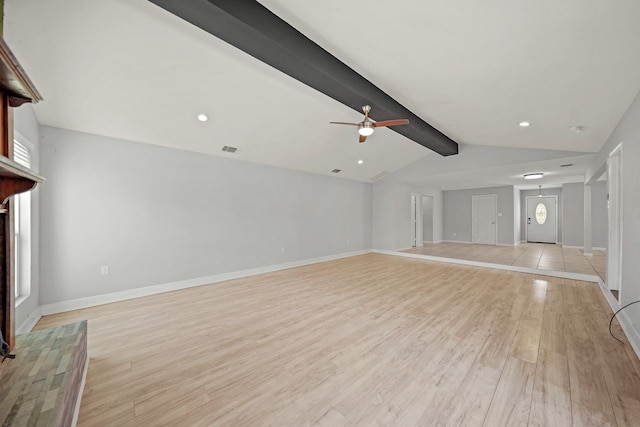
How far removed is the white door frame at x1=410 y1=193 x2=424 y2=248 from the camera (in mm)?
9086

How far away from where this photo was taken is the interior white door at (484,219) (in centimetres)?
968

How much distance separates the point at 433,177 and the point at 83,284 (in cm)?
800

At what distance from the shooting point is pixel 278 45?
2.26 meters

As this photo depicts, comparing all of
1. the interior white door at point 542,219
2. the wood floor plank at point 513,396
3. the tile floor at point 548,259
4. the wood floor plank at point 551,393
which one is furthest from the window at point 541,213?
the wood floor plank at point 513,396

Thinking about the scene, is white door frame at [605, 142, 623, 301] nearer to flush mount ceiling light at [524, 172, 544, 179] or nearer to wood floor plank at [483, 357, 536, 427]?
wood floor plank at [483, 357, 536, 427]

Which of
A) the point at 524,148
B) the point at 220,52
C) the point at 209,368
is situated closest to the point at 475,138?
the point at 524,148

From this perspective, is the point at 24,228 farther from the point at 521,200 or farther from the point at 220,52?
the point at 521,200

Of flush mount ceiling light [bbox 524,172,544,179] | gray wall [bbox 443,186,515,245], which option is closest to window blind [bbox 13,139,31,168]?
flush mount ceiling light [bbox 524,172,544,179]

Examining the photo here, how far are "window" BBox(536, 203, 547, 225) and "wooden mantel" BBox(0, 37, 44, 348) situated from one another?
45.1ft

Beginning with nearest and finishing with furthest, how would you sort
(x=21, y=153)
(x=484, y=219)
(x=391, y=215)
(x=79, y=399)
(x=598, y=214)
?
(x=79, y=399) < (x=21, y=153) < (x=598, y=214) < (x=391, y=215) < (x=484, y=219)

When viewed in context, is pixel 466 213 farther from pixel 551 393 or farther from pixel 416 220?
pixel 551 393

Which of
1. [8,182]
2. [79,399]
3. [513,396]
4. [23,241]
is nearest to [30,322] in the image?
[23,241]

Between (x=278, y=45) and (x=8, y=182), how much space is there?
215 centimetres

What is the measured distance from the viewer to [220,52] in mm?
2672
